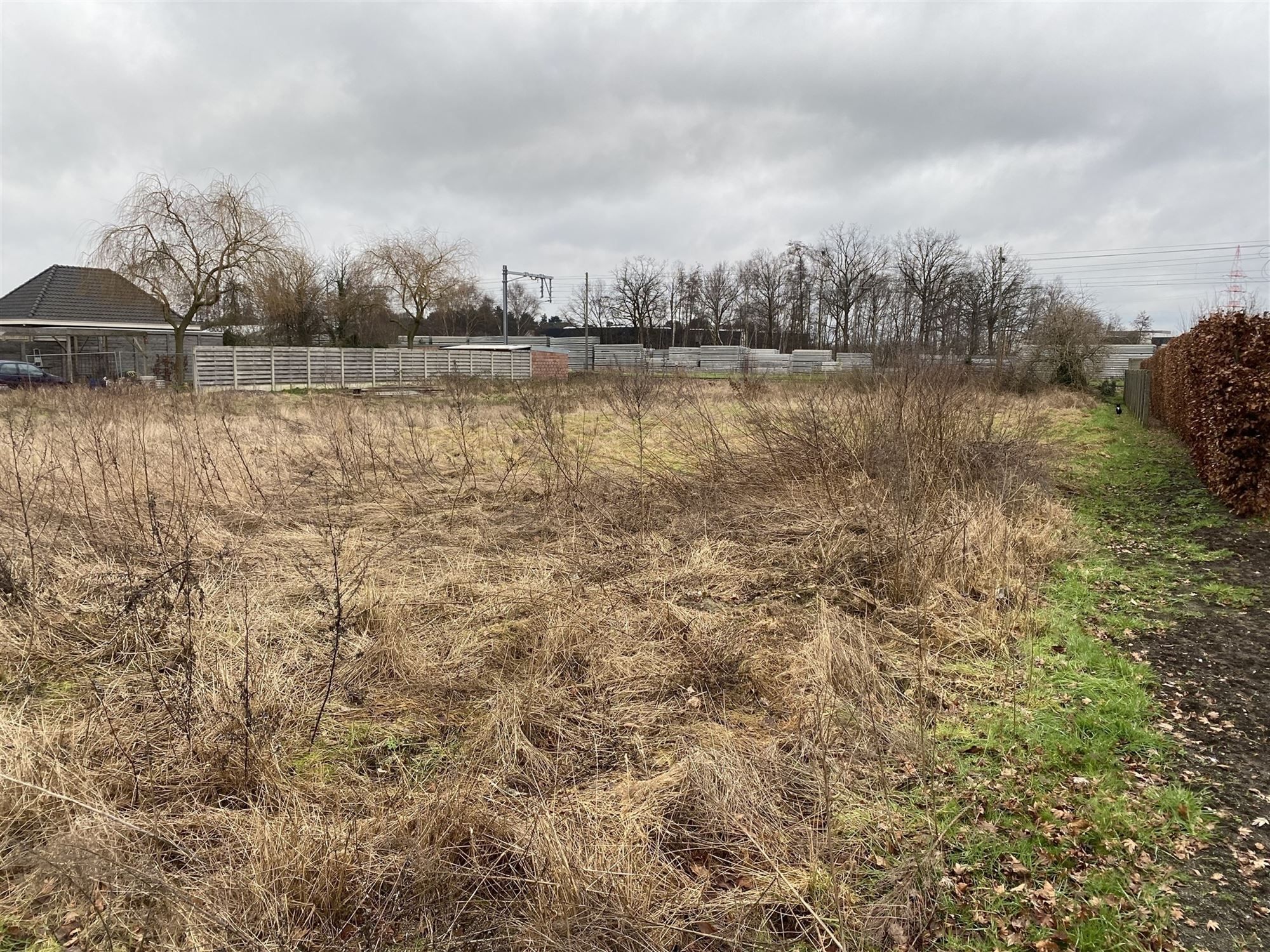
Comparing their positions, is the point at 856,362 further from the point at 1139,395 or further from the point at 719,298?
the point at 719,298

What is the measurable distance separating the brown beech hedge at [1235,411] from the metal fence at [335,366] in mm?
23296

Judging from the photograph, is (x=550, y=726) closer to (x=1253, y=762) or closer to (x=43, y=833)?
(x=43, y=833)

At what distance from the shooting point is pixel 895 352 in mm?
8156

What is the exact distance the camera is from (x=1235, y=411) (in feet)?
23.6

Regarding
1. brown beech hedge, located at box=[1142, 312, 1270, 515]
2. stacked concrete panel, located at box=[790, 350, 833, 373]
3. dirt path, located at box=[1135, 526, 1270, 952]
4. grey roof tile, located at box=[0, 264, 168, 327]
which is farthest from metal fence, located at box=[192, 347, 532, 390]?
dirt path, located at box=[1135, 526, 1270, 952]

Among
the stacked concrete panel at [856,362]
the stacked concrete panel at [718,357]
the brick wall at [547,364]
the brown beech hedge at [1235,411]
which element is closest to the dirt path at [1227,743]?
the brown beech hedge at [1235,411]

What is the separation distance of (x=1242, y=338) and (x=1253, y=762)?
21.2ft

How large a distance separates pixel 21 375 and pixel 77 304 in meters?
8.11

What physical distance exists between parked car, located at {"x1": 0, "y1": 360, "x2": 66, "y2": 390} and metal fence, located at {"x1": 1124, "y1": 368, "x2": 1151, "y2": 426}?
30.6 metres

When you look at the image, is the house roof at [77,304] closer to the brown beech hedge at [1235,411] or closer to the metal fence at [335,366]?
the metal fence at [335,366]

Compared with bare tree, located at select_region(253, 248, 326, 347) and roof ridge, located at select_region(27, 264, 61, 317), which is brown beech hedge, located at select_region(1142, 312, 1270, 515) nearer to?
bare tree, located at select_region(253, 248, 326, 347)

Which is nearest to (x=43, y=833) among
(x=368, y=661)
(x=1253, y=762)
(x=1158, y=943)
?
(x=368, y=661)

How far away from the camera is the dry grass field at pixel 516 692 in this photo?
227 cm

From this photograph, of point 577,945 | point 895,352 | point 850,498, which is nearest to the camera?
point 577,945
